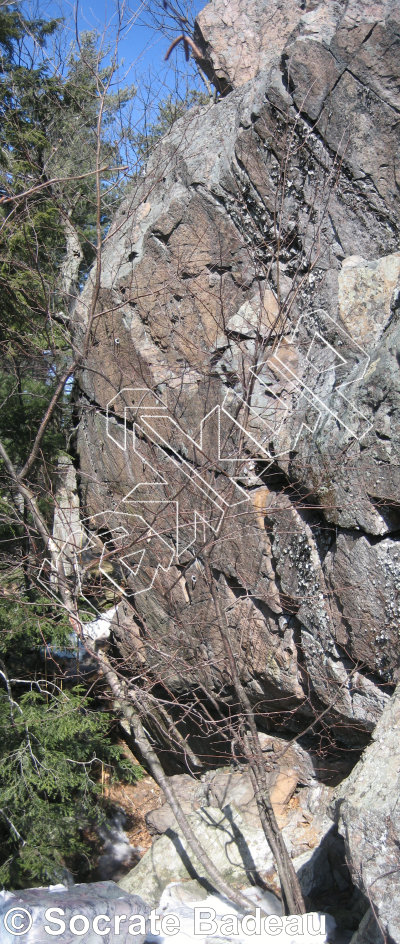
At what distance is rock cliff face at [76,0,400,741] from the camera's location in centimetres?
336

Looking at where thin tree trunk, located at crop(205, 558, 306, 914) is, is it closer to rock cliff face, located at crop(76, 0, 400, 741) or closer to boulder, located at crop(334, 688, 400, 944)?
rock cliff face, located at crop(76, 0, 400, 741)

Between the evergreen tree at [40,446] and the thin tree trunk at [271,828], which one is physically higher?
the evergreen tree at [40,446]

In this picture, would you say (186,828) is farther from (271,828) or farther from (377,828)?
(377,828)

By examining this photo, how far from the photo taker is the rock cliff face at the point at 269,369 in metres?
3.36

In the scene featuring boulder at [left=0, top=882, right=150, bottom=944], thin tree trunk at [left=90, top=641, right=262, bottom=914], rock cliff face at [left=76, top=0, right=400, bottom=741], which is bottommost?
thin tree trunk at [left=90, top=641, right=262, bottom=914]

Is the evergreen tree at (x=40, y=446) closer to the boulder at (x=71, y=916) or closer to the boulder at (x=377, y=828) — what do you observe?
the boulder at (x=71, y=916)

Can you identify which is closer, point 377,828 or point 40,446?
point 377,828

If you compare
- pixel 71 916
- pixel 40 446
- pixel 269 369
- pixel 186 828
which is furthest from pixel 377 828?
pixel 40 446

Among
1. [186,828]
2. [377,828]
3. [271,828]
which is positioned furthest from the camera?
[186,828]

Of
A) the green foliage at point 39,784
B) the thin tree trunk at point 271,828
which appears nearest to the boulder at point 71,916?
the thin tree trunk at point 271,828

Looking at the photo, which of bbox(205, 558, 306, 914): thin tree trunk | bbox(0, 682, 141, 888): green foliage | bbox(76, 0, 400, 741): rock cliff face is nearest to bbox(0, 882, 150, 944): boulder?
bbox(205, 558, 306, 914): thin tree trunk

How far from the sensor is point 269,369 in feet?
13.6

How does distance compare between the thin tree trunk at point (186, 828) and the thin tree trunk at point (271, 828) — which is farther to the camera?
the thin tree trunk at point (186, 828)

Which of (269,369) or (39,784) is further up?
(269,369)
